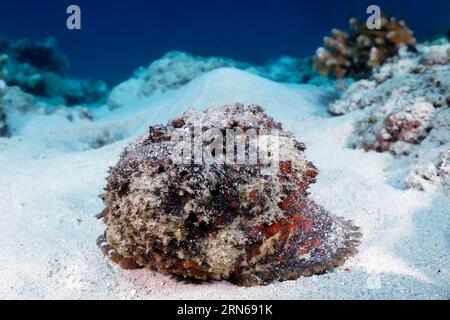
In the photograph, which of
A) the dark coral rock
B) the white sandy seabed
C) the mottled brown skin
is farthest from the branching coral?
the dark coral rock

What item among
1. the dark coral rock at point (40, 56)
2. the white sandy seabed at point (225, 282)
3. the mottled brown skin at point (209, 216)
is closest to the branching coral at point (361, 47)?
the white sandy seabed at point (225, 282)

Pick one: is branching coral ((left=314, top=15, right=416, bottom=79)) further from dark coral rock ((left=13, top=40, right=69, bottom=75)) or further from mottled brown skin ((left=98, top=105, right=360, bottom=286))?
dark coral rock ((left=13, top=40, right=69, bottom=75))

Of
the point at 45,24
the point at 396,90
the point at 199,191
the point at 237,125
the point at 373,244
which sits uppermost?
the point at 45,24

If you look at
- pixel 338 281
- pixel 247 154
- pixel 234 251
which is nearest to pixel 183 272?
pixel 234 251

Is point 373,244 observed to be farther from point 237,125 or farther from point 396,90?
point 396,90

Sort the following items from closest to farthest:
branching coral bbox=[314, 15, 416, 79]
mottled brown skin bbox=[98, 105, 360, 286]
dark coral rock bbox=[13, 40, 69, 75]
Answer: mottled brown skin bbox=[98, 105, 360, 286]
branching coral bbox=[314, 15, 416, 79]
dark coral rock bbox=[13, 40, 69, 75]
